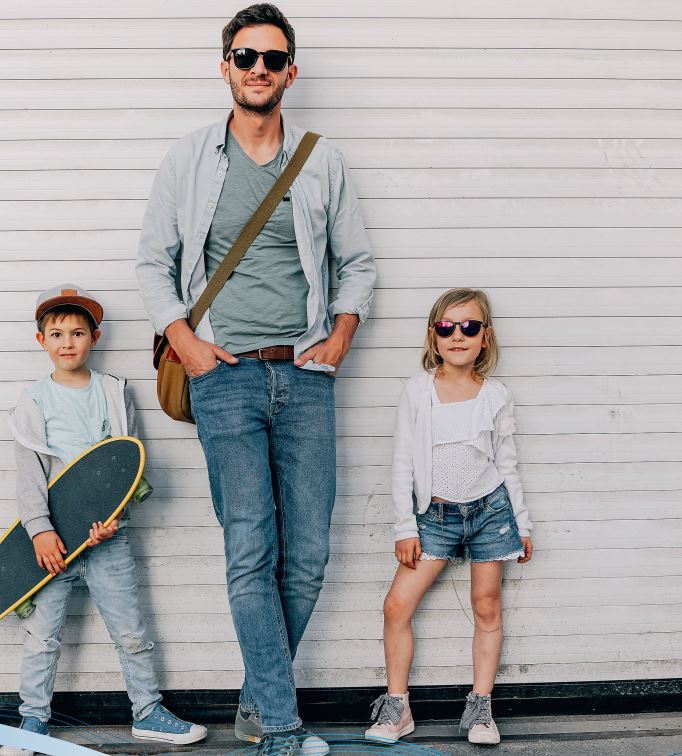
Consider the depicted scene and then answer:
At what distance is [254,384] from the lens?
10.2 ft

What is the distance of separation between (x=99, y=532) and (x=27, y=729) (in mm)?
783

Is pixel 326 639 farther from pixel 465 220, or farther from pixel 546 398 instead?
pixel 465 220

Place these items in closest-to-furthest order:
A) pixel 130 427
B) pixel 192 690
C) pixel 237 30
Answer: pixel 237 30 < pixel 130 427 < pixel 192 690

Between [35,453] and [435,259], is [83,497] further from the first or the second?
[435,259]

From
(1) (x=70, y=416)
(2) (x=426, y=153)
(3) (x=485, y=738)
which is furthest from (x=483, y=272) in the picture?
(3) (x=485, y=738)

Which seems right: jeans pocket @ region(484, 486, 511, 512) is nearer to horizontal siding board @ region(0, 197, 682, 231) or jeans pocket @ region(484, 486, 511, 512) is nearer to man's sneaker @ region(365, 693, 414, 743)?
man's sneaker @ region(365, 693, 414, 743)

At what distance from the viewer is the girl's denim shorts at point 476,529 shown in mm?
3400

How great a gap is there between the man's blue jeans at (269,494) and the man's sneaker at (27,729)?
80 centimetres

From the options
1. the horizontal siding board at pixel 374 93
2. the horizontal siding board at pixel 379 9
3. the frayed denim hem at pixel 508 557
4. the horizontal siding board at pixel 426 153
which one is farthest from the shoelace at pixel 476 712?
the horizontal siding board at pixel 379 9

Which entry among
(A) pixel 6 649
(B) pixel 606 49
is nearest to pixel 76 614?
(A) pixel 6 649

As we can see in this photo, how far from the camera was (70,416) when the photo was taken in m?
Result: 3.32

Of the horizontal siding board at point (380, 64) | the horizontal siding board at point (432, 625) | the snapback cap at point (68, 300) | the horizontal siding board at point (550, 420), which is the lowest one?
the horizontal siding board at point (432, 625)

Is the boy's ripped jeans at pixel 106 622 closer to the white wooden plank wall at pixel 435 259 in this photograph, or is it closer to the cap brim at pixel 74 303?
the white wooden plank wall at pixel 435 259

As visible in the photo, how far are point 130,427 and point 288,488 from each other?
2.15 feet
